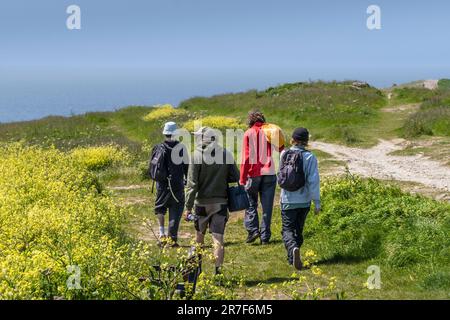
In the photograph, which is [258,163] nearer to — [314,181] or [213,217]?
[314,181]

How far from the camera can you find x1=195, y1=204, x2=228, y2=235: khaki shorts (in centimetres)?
809

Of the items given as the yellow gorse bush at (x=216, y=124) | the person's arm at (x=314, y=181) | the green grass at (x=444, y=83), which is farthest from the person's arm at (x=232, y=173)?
the green grass at (x=444, y=83)

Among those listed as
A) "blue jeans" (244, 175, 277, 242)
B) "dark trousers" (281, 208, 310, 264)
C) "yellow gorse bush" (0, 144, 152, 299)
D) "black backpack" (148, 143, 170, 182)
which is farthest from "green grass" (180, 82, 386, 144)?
"yellow gorse bush" (0, 144, 152, 299)

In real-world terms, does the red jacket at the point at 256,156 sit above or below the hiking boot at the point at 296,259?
above

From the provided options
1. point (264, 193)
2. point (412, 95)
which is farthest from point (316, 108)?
point (264, 193)

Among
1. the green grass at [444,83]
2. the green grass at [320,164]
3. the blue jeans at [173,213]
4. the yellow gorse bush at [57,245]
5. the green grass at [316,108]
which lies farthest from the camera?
the green grass at [444,83]

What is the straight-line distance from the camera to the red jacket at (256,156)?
9.90 meters

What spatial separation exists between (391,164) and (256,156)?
10220 mm

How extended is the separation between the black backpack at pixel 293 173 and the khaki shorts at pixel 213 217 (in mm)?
1056

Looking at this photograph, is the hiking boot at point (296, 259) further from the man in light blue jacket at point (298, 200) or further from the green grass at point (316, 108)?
the green grass at point (316, 108)

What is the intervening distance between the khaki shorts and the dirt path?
7.90 m

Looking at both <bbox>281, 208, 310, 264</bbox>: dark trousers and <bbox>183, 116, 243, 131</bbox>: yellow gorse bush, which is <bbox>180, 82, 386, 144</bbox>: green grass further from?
<bbox>281, 208, 310, 264</bbox>: dark trousers

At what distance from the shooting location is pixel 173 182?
10.3 meters
